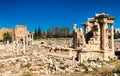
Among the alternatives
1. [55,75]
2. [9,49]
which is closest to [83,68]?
[55,75]

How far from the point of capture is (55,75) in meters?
23.2

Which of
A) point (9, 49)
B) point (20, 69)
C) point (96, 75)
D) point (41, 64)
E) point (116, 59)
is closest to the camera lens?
point (96, 75)

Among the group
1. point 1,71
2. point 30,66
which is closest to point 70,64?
point 30,66

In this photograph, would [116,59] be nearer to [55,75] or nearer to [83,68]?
[83,68]

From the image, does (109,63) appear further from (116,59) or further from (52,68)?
(52,68)

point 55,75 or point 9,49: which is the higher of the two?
point 9,49

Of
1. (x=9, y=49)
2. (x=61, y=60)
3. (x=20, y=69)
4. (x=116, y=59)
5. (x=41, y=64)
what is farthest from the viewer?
(x=9, y=49)

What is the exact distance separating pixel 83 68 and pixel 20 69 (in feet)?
20.3

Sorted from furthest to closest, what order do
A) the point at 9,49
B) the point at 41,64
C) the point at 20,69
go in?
the point at 9,49
the point at 41,64
the point at 20,69

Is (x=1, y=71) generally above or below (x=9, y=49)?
below

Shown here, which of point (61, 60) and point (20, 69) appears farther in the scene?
point (61, 60)

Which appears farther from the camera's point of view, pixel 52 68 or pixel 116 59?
pixel 116 59

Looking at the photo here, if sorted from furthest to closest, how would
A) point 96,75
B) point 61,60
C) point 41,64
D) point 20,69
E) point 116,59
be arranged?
point 116,59, point 61,60, point 41,64, point 20,69, point 96,75

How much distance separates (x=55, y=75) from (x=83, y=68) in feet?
13.5
